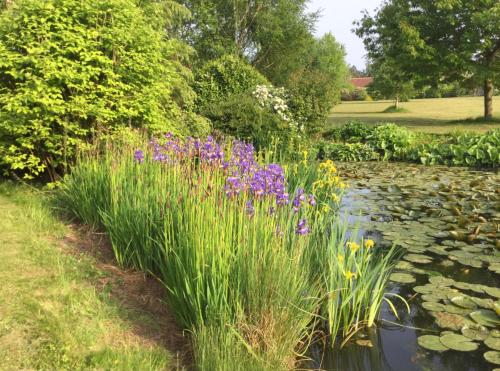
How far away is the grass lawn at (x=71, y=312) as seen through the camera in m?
2.74

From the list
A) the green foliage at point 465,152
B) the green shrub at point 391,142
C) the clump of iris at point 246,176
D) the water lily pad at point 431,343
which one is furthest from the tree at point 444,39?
the water lily pad at point 431,343

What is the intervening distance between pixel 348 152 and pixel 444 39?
9895 mm

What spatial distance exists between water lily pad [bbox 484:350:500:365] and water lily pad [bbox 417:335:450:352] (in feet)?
0.87

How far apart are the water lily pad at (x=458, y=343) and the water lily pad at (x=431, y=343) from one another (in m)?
0.03

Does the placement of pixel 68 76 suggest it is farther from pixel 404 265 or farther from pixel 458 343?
pixel 458 343

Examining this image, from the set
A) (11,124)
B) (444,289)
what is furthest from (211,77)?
(444,289)

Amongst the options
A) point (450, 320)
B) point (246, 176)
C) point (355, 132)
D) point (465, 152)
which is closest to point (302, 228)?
point (246, 176)

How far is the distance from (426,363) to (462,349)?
0.93 feet

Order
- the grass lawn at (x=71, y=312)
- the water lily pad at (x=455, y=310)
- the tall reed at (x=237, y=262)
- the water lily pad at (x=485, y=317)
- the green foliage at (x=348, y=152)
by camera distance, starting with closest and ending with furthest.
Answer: the grass lawn at (x=71, y=312) → the tall reed at (x=237, y=262) → the water lily pad at (x=485, y=317) → the water lily pad at (x=455, y=310) → the green foliage at (x=348, y=152)

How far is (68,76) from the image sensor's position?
19.2 feet

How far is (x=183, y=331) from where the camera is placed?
9.98 ft

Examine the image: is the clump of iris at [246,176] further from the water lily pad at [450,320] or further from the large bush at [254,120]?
the large bush at [254,120]

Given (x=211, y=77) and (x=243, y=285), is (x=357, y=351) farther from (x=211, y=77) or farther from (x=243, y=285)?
(x=211, y=77)

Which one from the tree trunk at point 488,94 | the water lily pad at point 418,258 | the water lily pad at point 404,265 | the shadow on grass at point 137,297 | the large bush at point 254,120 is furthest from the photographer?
the tree trunk at point 488,94
